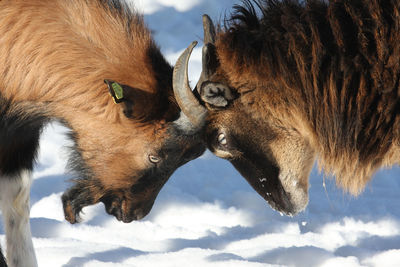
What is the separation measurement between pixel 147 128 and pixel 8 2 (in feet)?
3.29

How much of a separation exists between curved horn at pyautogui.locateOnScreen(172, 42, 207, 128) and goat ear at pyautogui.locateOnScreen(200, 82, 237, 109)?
0.07 m

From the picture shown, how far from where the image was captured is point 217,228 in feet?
15.6

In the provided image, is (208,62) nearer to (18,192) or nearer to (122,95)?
(122,95)

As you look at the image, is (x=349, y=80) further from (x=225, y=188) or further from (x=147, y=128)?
(x=225, y=188)

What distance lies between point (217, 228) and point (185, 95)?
1.80 m

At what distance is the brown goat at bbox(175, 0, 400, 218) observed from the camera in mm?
2980

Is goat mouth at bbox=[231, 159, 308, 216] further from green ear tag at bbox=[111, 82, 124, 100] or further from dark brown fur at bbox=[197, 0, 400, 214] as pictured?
green ear tag at bbox=[111, 82, 124, 100]

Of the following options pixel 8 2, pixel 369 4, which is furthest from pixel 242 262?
pixel 8 2

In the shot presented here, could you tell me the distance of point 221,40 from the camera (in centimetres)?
324

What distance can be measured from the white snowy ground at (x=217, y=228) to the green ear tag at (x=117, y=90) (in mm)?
924

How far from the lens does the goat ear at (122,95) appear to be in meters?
3.17

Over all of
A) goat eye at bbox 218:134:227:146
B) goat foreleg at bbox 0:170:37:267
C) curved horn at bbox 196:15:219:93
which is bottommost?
goat foreleg at bbox 0:170:37:267

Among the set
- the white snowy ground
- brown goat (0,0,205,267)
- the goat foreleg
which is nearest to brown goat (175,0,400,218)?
brown goat (0,0,205,267)

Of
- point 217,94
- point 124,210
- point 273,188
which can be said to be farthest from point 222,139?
point 124,210
